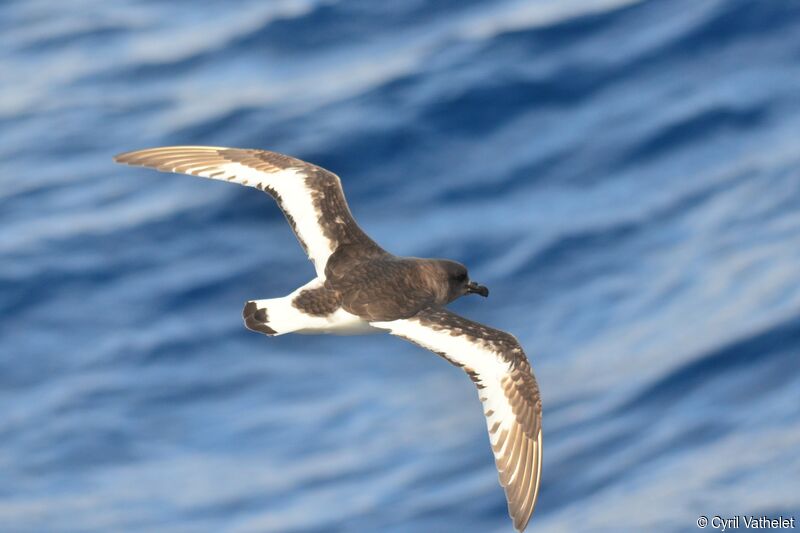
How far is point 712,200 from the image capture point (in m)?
13.5

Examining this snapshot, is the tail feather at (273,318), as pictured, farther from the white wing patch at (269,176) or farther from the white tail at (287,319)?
the white wing patch at (269,176)

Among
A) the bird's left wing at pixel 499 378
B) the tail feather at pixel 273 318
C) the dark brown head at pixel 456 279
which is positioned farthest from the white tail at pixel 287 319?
the dark brown head at pixel 456 279

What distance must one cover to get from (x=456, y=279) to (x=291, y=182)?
1236mm

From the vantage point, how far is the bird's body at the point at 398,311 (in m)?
8.15

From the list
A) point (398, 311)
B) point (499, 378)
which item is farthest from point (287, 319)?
point (499, 378)

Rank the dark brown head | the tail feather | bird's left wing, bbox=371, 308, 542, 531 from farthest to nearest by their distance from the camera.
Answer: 1. the dark brown head
2. bird's left wing, bbox=371, 308, 542, 531
3. the tail feather

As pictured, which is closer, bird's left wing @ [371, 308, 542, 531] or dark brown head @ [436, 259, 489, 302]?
bird's left wing @ [371, 308, 542, 531]

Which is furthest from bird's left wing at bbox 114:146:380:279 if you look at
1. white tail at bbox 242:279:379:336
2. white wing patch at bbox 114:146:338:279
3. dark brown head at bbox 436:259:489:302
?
white tail at bbox 242:279:379:336

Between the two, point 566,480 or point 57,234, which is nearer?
point 566,480

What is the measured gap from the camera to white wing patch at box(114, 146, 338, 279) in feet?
29.1

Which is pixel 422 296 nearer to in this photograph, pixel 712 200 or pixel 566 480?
pixel 566 480

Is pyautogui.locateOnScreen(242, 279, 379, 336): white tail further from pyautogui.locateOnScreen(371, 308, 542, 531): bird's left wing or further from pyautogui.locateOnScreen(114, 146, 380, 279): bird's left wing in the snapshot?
pyautogui.locateOnScreen(114, 146, 380, 279): bird's left wing

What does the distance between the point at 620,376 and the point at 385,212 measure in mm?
2793

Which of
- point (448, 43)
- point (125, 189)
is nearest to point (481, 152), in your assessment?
point (448, 43)
